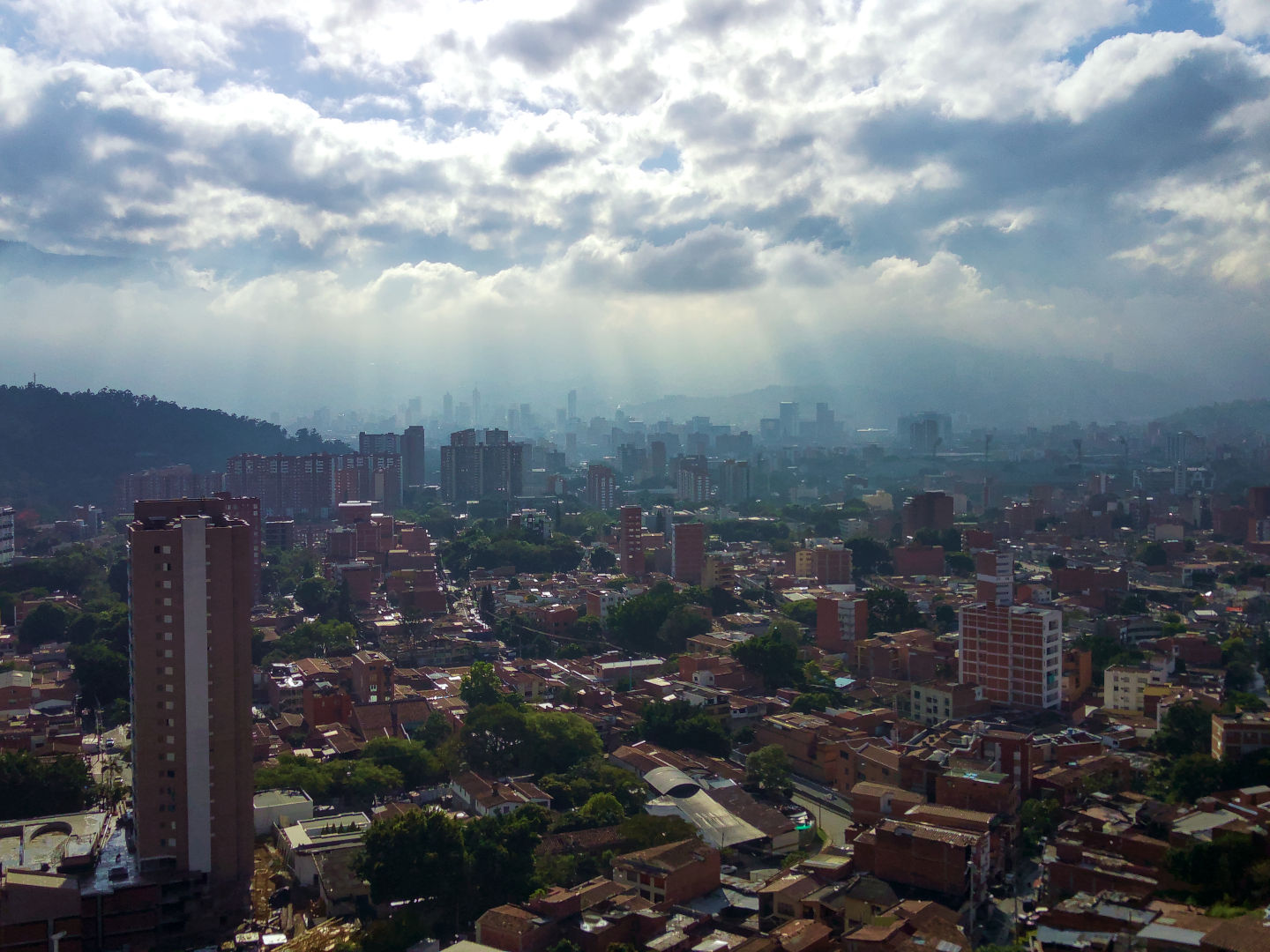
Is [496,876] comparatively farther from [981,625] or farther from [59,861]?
[981,625]

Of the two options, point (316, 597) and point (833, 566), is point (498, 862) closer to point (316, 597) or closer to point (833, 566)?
point (316, 597)

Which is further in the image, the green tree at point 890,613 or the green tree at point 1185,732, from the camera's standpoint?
the green tree at point 890,613

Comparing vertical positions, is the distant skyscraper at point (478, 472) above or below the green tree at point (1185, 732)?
above

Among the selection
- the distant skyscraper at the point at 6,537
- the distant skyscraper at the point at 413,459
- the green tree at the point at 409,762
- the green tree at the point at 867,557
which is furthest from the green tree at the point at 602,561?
the distant skyscraper at the point at 413,459

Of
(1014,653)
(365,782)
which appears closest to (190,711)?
(365,782)

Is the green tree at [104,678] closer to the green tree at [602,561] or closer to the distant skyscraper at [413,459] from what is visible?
the green tree at [602,561]
